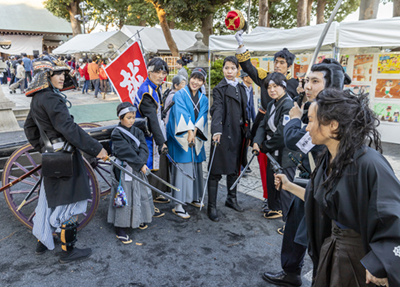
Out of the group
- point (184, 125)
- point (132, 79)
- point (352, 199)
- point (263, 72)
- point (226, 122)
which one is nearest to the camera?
point (352, 199)

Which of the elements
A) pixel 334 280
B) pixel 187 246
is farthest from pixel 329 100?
pixel 187 246

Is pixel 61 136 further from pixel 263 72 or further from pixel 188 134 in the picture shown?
pixel 263 72

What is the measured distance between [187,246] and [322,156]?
1825mm

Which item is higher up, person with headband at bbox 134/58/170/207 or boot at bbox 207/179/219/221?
person with headband at bbox 134/58/170/207

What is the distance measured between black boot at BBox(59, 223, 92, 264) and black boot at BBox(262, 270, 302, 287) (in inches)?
65.4

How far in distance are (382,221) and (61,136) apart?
92.8 inches

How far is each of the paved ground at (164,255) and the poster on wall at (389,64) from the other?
14.8 feet

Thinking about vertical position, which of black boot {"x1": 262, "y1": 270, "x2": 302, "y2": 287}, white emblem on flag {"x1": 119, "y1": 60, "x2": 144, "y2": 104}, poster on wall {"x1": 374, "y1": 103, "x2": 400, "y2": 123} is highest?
white emblem on flag {"x1": 119, "y1": 60, "x2": 144, "y2": 104}

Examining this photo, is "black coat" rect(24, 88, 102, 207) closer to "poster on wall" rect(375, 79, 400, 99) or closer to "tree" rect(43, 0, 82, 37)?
"poster on wall" rect(375, 79, 400, 99)

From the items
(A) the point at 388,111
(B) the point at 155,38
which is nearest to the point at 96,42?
(B) the point at 155,38

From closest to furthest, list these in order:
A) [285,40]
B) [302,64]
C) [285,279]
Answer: [285,279], [285,40], [302,64]

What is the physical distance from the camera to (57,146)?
2.47 m

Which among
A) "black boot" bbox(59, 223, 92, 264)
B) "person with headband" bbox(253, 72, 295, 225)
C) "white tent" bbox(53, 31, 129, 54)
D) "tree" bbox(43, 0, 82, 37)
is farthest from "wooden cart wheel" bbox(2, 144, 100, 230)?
"tree" bbox(43, 0, 82, 37)

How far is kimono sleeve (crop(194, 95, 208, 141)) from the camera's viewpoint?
357cm
